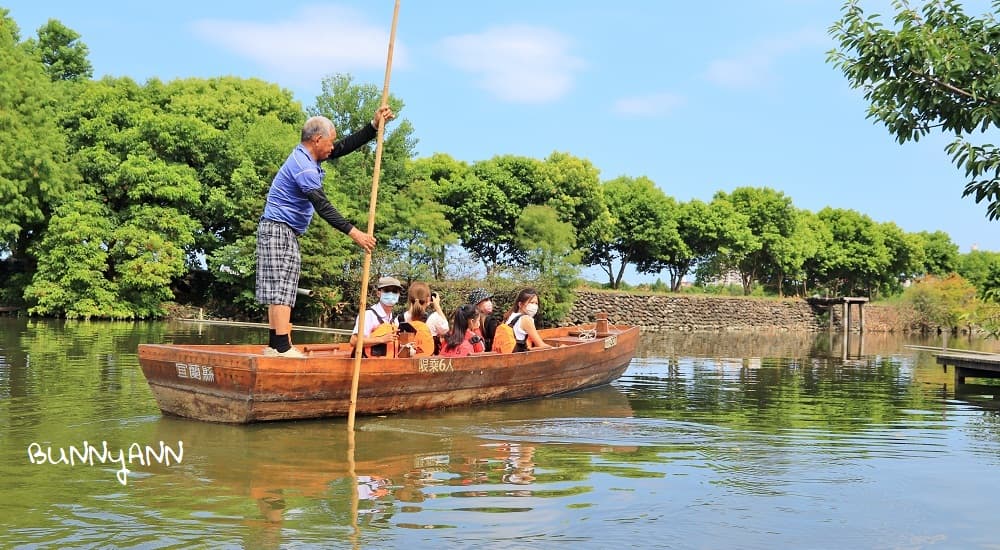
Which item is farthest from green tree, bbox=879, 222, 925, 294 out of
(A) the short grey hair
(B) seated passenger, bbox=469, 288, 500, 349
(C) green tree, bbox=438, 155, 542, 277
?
(A) the short grey hair

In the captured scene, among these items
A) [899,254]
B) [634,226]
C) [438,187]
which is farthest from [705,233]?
[899,254]

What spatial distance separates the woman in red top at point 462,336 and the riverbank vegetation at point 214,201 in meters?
19.7

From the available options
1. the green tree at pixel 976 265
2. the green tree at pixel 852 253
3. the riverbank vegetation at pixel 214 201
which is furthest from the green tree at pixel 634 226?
the green tree at pixel 976 265

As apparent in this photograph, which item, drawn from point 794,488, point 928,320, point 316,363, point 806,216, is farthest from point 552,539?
point 806,216

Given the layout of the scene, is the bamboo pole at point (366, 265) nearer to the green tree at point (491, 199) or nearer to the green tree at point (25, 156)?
the green tree at point (25, 156)

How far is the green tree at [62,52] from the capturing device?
145 ft

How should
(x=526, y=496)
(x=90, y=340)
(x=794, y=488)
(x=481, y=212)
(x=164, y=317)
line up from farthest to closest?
1. (x=481, y=212)
2. (x=164, y=317)
3. (x=90, y=340)
4. (x=794, y=488)
5. (x=526, y=496)

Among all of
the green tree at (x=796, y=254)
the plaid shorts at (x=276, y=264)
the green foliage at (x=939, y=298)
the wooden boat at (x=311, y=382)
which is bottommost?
the wooden boat at (x=311, y=382)

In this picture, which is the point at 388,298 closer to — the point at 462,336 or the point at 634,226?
the point at 462,336

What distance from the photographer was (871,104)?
8.41m

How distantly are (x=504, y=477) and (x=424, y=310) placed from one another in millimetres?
3984

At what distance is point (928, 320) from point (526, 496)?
2098 inches

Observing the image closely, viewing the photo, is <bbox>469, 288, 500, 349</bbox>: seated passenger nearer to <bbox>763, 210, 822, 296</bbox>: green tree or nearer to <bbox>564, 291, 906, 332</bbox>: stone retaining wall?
<bbox>564, 291, 906, 332</bbox>: stone retaining wall

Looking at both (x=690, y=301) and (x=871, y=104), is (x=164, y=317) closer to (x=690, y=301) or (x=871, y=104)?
(x=690, y=301)
